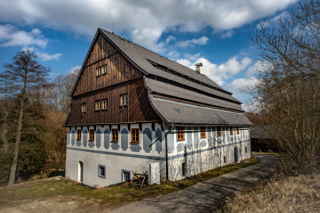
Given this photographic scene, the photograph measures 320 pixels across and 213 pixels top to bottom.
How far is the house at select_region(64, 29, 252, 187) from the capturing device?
1247 cm

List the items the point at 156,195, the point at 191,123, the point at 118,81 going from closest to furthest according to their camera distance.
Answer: the point at 156,195
the point at 191,123
the point at 118,81

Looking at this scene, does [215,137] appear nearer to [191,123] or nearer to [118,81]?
[191,123]

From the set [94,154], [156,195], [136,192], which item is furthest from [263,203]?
[94,154]

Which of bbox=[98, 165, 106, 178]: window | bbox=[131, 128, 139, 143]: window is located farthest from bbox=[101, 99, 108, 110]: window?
bbox=[98, 165, 106, 178]: window

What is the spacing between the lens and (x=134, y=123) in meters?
13.6

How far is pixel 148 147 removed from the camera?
41.2 feet

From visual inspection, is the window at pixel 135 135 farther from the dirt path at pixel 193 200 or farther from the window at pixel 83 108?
the window at pixel 83 108

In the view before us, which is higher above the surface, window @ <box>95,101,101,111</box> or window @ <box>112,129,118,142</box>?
window @ <box>95,101,101,111</box>

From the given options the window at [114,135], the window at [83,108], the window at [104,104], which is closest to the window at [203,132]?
the window at [114,135]

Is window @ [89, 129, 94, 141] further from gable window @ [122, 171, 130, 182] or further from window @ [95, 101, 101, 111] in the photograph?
gable window @ [122, 171, 130, 182]

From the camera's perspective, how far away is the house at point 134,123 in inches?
491

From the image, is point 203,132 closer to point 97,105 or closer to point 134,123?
point 134,123

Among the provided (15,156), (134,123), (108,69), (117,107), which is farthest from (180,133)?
(15,156)

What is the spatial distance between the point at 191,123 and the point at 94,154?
944 cm
